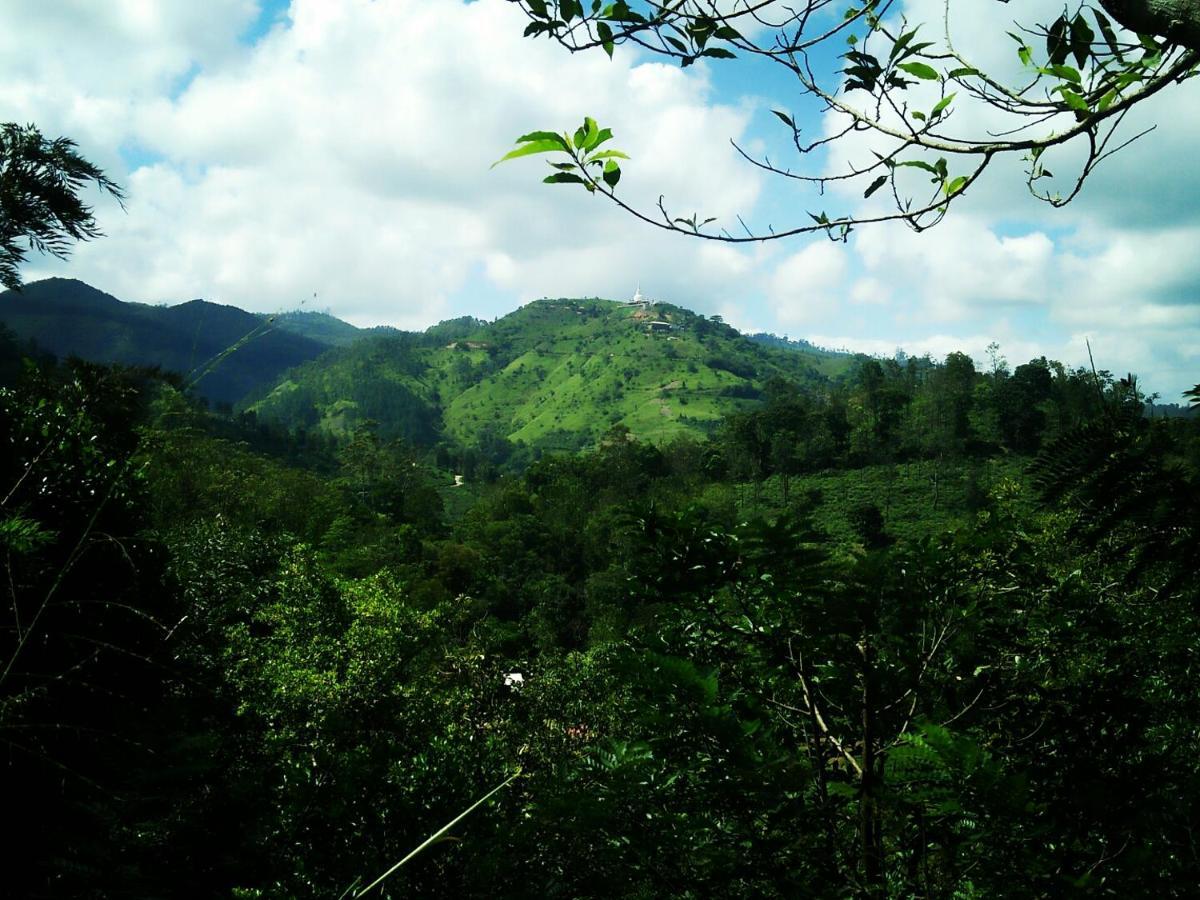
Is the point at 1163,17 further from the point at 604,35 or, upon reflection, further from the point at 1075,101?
the point at 604,35

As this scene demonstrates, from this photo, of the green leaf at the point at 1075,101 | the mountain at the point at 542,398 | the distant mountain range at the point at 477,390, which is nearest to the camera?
the green leaf at the point at 1075,101

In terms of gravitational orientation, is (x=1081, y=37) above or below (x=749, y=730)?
above

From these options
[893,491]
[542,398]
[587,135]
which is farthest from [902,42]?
[542,398]

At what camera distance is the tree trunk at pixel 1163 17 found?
4.55 feet

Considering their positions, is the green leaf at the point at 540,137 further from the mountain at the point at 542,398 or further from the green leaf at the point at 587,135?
the mountain at the point at 542,398

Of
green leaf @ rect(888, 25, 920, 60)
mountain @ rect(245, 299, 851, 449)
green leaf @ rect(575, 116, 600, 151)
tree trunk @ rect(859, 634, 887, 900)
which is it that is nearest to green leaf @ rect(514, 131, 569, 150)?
green leaf @ rect(575, 116, 600, 151)

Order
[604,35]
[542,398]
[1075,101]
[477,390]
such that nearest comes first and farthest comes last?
[1075,101] < [604,35] < [542,398] < [477,390]

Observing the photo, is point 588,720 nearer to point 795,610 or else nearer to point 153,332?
point 795,610

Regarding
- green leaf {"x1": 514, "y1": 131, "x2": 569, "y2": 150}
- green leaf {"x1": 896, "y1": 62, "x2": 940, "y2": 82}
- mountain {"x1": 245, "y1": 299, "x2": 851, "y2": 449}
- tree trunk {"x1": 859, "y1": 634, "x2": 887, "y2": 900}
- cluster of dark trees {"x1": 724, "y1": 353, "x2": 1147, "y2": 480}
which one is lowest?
tree trunk {"x1": 859, "y1": 634, "x2": 887, "y2": 900}

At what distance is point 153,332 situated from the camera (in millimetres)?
193500

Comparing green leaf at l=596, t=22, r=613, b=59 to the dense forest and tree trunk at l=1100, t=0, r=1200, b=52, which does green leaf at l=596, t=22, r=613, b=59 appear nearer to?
tree trunk at l=1100, t=0, r=1200, b=52

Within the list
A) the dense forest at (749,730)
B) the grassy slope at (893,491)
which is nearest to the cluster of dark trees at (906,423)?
the grassy slope at (893,491)

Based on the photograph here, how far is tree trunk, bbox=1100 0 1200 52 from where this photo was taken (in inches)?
54.6

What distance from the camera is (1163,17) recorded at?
55.7 inches
